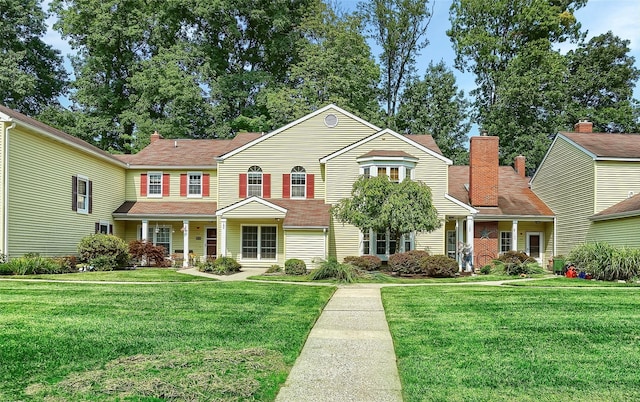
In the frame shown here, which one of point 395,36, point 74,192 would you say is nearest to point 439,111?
point 395,36

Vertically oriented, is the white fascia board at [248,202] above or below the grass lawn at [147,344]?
above

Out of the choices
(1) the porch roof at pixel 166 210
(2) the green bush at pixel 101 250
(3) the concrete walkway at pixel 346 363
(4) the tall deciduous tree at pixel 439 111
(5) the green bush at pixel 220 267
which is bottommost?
(5) the green bush at pixel 220 267

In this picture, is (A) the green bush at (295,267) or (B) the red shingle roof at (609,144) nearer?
(A) the green bush at (295,267)

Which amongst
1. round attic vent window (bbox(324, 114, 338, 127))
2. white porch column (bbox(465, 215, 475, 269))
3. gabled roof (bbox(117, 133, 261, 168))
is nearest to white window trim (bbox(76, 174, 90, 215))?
gabled roof (bbox(117, 133, 261, 168))

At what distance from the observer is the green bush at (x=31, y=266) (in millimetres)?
18500

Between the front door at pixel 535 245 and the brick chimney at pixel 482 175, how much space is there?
3.55 m

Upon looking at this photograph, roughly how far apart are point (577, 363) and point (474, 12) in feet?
136

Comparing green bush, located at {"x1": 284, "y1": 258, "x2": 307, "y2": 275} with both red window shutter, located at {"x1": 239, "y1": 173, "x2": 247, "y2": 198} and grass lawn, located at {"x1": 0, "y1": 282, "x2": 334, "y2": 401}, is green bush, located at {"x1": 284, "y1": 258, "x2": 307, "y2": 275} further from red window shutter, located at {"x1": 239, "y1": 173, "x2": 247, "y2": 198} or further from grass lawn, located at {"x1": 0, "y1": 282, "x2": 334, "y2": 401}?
grass lawn, located at {"x1": 0, "y1": 282, "x2": 334, "y2": 401}

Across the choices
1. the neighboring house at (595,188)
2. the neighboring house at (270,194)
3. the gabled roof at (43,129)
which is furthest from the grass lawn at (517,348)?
the gabled roof at (43,129)

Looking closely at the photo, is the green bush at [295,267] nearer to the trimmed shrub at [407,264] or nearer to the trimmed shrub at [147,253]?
the trimmed shrub at [407,264]

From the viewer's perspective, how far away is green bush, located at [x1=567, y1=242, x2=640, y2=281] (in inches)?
750

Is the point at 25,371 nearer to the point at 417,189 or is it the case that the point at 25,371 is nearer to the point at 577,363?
the point at 577,363

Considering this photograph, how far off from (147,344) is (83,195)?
1953 cm

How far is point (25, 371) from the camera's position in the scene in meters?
6.03
